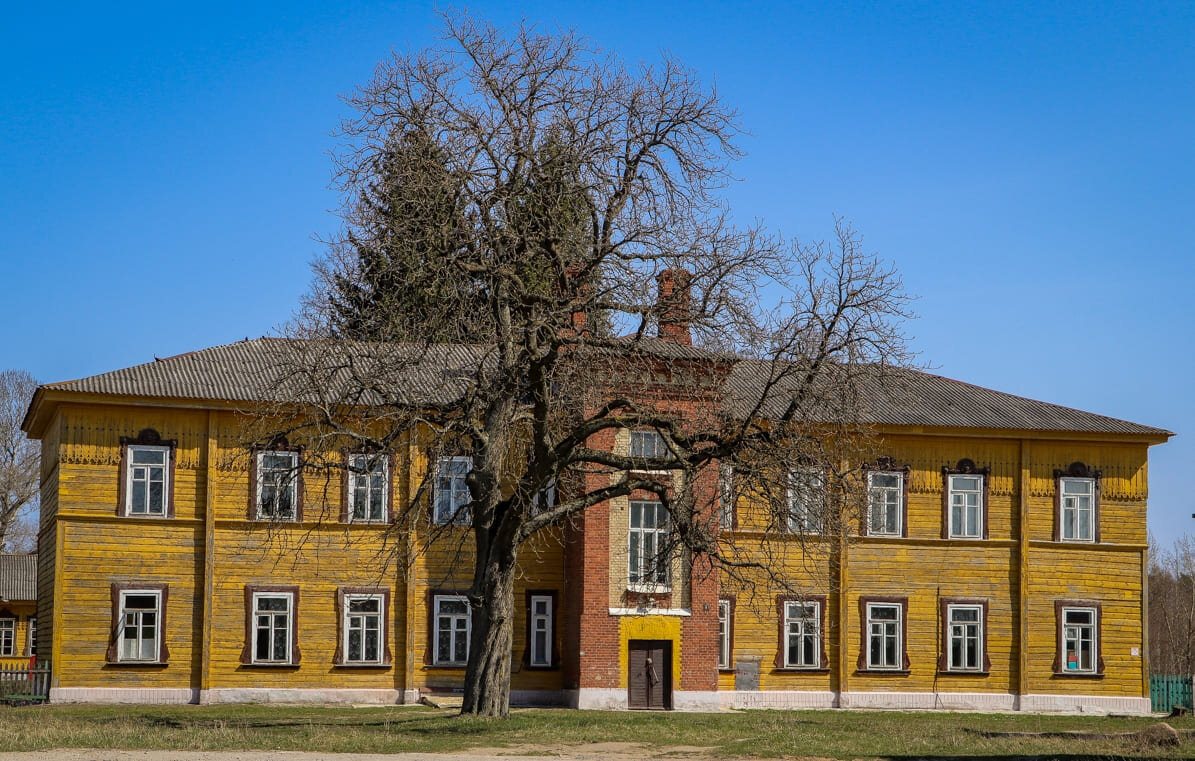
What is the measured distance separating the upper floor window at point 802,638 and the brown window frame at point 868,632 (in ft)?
3.69

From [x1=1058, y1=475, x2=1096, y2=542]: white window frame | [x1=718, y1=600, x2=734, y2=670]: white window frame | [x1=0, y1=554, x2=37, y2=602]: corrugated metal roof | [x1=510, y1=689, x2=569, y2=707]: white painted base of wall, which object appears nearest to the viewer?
[x1=510, y1=689, x2=569, y2=707]: white painted base of wall

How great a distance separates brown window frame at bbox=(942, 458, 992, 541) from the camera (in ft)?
127

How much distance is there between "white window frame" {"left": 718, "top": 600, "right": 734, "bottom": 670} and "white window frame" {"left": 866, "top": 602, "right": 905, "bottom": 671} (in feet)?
12.2

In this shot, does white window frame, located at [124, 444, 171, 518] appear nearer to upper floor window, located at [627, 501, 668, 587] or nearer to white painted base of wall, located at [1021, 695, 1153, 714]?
upper floor window, located at [627, 501, 668, 587]

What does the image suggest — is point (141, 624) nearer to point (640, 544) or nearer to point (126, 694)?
point (126, 694)

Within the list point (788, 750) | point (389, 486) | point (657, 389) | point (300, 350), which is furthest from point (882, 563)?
point (300, 350)

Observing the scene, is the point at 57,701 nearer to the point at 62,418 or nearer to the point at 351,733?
the point at 62,418

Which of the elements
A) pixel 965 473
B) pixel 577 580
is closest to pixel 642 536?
pixel 577 580

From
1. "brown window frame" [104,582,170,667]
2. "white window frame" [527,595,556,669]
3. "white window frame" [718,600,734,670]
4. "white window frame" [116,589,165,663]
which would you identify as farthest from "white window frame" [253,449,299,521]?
"white window frame" [718,600,734,670]

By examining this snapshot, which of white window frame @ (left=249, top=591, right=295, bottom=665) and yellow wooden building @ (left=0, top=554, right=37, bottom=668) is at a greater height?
white window frame @ (left=249, top=591, right=295, bottom=665)

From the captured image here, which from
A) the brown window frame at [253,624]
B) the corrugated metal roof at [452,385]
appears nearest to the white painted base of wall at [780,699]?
the corrugated metal roof at [452,385]

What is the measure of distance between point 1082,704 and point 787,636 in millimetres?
8082

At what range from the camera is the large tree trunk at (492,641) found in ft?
90.4

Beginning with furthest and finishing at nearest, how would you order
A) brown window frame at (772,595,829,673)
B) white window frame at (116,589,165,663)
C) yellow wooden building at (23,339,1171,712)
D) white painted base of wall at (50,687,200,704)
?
brown window frame at (772,595,829,673), yellow wooden building at (23,339,1171,712), white window frame at (116,589,165,663), white painted base of wall at (50,687,200,704)
